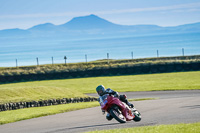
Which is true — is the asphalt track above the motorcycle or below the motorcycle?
below

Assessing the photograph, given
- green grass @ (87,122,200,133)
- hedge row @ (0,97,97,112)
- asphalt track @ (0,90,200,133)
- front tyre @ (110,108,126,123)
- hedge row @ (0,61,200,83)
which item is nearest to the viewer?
green grass @ (87,122,200,133)

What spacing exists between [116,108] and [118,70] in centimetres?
3663

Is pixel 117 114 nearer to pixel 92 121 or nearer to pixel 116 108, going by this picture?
pixel 116 108

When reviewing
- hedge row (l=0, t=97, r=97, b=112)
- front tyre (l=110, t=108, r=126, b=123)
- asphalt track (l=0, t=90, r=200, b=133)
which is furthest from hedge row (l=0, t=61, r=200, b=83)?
front tyre (l=110, t=108, r=126, b=123)

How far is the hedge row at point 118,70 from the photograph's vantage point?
1920 inches

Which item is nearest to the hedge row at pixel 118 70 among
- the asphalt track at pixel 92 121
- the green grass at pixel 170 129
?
the asphalt track at pixel 92 121

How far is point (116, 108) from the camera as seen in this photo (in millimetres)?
13820

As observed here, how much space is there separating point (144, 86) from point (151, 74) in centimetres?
1295

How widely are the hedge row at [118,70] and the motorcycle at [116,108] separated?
117ft

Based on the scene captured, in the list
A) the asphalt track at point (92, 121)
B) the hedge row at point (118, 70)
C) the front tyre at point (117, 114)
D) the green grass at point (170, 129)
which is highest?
the hedge row at point (118, 70)

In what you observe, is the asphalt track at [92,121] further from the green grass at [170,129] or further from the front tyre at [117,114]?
the green grass at [170,129]

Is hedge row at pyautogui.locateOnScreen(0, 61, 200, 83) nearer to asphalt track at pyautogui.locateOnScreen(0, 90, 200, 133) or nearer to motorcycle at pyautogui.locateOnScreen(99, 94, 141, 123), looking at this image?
asphalt track at pyautogui.locateOnScreen(0, 90, 200, 133)

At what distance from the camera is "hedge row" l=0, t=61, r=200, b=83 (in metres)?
48.8

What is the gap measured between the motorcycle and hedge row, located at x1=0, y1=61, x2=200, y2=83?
3559cm
